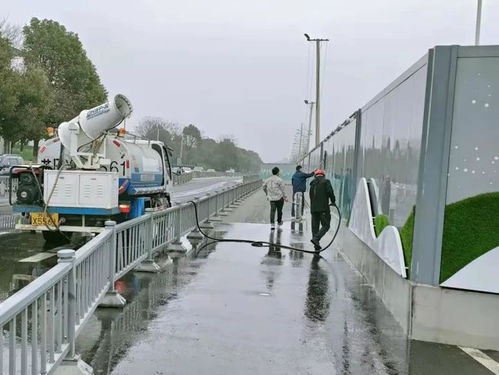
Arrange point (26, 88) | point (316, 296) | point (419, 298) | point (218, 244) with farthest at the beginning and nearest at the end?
point (26, 88), point (218, 244), point (316, 296), point (419, 298)

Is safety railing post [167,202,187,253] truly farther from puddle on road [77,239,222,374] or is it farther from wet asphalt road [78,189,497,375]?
wet asphalt road [78,189,497,375]

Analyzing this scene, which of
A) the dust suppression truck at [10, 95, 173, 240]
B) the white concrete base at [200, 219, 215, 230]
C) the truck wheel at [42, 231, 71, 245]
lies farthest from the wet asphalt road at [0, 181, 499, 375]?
the white concrete base at [200, 219, 215, 230]

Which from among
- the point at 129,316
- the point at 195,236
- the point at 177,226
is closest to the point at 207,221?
the point at 195,236

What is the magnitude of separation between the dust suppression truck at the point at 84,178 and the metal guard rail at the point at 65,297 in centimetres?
187

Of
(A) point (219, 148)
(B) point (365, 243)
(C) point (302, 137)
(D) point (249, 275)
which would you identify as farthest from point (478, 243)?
(A) point (219, 148)

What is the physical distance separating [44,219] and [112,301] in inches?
194

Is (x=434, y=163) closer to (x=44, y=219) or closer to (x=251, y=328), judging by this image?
(x=251, y=328)

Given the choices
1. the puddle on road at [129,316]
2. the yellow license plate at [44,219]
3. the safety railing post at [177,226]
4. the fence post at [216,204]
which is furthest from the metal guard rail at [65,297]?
the fence post at [216,204]

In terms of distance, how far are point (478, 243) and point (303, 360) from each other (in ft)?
7.71

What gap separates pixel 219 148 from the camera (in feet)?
376

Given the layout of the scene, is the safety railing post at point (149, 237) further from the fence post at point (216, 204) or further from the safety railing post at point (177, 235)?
the fence post at point (216, 204)

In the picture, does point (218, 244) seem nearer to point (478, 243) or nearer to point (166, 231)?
point (166, 231)

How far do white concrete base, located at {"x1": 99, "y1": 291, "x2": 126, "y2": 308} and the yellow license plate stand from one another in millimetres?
4722

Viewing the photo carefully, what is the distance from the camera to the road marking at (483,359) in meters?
5.17
